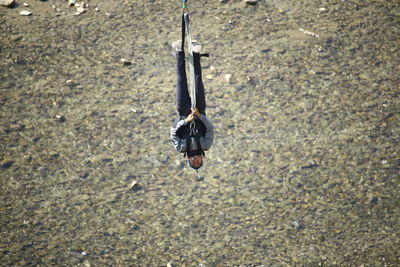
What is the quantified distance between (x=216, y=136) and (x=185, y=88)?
2.40 meters

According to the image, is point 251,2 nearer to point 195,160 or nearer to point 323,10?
point 323,10

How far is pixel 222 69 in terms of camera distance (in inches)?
384

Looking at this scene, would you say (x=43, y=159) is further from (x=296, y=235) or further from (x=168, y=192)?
(x=296, y=235)

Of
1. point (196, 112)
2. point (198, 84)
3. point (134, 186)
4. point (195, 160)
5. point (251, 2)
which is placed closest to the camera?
point (196, 112)

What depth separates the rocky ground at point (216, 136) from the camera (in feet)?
24.8

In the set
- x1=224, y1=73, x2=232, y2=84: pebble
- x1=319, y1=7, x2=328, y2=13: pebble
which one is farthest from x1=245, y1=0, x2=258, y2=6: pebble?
x1=224, y1=73, x2=232, y2=84: pebble

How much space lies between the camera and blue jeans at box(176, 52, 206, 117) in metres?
6.43

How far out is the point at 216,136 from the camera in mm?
8844

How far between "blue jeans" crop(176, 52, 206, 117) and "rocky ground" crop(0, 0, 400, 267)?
6.44 feet

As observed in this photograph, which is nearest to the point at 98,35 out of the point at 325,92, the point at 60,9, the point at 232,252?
the point at 60,9

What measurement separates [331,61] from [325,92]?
2.87ft

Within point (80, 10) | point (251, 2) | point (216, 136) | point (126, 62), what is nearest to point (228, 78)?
point (216, 136)

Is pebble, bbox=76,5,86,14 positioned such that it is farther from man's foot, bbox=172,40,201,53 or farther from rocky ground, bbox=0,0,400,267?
man's foot, bbox=172,40,201,53

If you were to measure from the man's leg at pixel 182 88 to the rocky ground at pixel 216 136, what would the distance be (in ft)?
6.35
